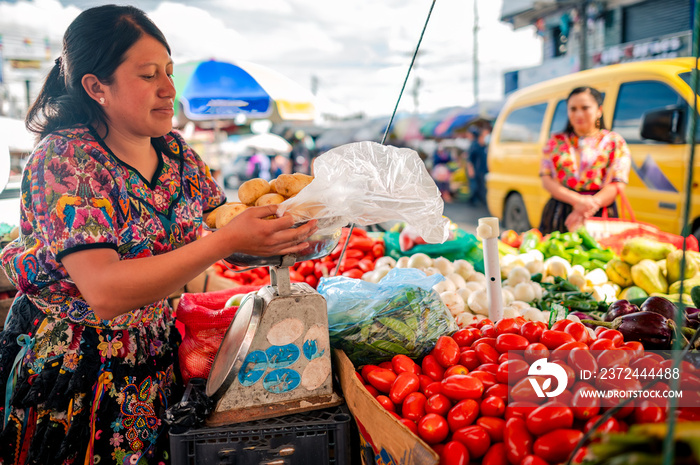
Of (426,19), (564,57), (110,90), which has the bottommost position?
(110,90)

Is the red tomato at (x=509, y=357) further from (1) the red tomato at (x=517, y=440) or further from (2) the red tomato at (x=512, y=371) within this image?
(1) the red tomato at (x=517, y=440)

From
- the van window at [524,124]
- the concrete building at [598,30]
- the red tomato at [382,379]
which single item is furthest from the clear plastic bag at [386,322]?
the concrete building at [598,30]

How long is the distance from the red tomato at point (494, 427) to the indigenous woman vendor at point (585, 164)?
332cm

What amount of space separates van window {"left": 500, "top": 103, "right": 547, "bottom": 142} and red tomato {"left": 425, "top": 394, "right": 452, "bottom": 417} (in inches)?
213

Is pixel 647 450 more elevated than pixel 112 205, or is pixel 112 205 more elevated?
pixel 112 205

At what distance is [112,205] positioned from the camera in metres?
1.39

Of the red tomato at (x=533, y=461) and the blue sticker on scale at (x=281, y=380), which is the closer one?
the red tomato at (x=533, y=461)

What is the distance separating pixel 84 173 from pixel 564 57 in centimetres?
1831

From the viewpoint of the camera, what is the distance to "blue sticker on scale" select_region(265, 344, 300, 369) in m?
1.44

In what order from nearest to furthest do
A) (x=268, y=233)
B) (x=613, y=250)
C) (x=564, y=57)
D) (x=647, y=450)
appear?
(x=647, y=450) → (x=268, y=233) → (x=613, y=250) → (x=564, y=57)

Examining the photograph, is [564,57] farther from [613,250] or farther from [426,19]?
[426,19]

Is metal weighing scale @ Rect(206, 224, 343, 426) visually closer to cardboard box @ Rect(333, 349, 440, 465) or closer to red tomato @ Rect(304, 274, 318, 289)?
cardboard box @ Rect(333, 349, 440, 465)

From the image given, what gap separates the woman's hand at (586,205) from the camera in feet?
13.8

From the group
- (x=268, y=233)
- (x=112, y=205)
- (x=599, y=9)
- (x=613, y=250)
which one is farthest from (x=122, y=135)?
(x=599, y=9)
